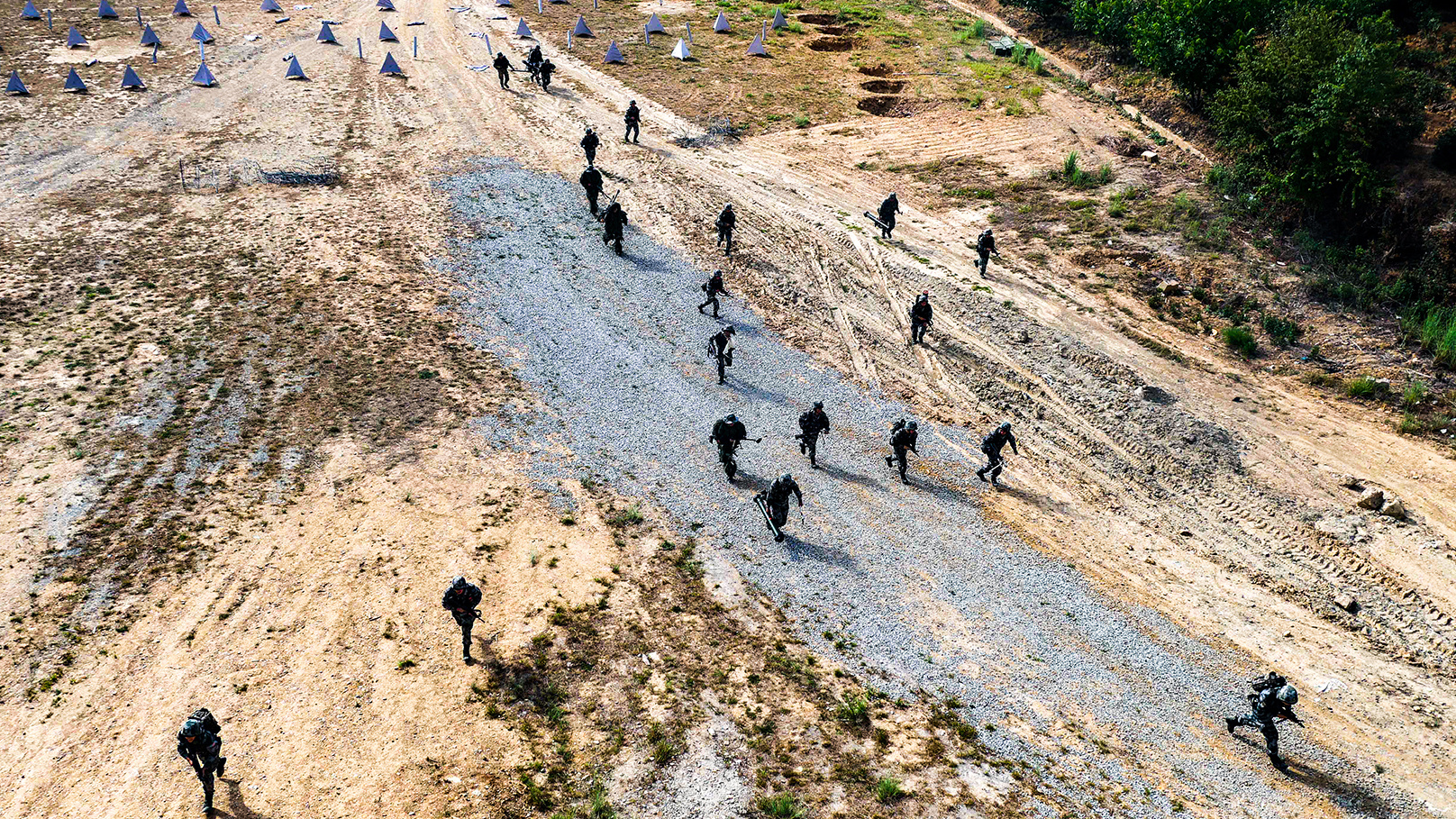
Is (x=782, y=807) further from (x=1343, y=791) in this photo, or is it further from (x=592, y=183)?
(x=592, y=183)

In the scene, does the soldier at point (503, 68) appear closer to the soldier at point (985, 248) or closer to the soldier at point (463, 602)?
the soldier at point (985, 248)

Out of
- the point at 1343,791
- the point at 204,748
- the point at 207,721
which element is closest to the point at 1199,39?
the point at 1343,791

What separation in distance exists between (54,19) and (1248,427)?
5969 centimetres

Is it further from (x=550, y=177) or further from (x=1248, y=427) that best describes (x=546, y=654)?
(x=550, y=177)

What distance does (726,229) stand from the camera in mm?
30328

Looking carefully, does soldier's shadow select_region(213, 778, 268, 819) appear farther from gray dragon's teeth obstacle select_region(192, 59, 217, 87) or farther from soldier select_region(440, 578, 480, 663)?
gray dragon's teeth obstacle select_region(192, 59, 217, 87)

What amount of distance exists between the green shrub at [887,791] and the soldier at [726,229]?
68.0 ft

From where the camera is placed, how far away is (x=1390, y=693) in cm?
1662

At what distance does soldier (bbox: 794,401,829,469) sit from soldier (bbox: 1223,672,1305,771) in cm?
953

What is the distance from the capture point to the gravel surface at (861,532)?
1472 cm

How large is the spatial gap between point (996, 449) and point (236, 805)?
53.1ft

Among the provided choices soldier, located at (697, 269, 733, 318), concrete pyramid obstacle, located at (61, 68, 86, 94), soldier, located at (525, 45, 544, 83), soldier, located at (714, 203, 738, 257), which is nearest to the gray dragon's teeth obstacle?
concrete pyramid obstacle, located at (61, 68, 86, 94)

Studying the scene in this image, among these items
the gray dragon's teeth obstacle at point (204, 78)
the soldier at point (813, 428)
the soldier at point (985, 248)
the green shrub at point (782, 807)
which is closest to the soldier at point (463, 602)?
the green shrub at point (782, 807)

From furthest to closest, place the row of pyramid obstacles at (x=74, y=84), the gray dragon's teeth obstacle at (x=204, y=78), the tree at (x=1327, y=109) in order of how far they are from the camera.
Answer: the gray dragon's teeth obstacle at (x=204, y=78) < the row of pyramid obstacles at (x=74, y=84) < the tree at (x=1327, y=109)
